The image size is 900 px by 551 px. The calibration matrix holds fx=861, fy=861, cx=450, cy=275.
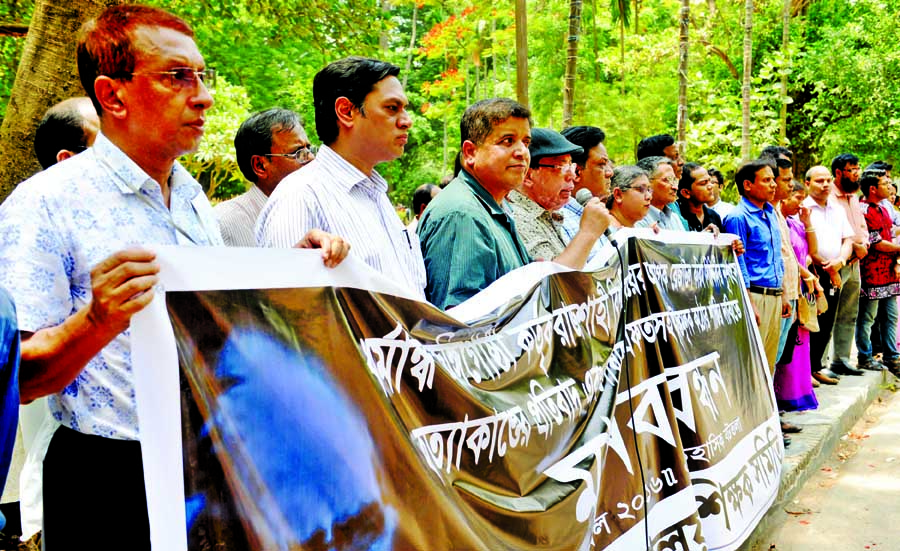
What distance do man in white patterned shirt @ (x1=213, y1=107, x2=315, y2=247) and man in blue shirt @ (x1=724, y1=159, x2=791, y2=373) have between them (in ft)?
11.9

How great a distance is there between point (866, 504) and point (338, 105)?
14.5 feet

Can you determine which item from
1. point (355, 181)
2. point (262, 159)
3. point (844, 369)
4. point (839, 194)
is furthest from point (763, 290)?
point (355, 181)

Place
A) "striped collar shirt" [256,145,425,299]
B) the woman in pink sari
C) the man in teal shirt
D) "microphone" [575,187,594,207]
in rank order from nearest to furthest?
"striped collar shirt" [256,145,425,299] → the man in teal shirt → "microphone" [575,187,594,207] → the woman in pink sari

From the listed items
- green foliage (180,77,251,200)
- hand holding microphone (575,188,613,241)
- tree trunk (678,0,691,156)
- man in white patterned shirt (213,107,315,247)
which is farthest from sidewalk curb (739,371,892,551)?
green foliage (180,77,251,200)

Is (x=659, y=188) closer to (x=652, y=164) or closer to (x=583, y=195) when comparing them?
(x=652, y=164)

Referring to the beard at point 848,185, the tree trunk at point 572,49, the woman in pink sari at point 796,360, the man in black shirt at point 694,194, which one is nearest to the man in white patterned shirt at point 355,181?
the man in black shirt at point 694,194

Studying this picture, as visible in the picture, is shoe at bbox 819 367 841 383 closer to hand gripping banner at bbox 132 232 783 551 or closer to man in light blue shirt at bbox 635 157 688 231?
man in light blue shirt at bbox 635 157 688 231

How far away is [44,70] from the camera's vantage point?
11.8 feet

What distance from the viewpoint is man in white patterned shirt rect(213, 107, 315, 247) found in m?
4.05

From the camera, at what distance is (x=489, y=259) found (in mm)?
3191

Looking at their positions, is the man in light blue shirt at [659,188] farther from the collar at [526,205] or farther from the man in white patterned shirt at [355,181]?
the man in white patterned shirt at [355,181]

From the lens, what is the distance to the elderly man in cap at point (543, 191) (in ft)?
13.4

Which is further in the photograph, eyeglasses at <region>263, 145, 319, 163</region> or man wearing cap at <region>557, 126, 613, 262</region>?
man wearing cap at <region>557, 126, 613, 262</region>

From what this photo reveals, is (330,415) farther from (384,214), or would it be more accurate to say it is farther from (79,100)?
(79,100)
